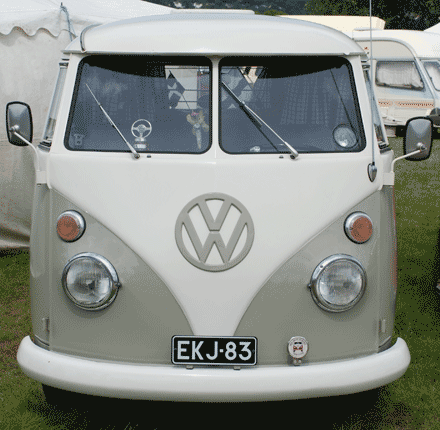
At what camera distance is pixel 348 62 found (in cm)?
314

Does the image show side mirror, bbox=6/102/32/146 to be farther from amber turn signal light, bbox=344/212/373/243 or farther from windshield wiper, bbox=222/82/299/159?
amber turn signal light, bbox=344/212/373/243

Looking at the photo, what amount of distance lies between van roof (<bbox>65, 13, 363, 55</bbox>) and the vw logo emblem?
773mm

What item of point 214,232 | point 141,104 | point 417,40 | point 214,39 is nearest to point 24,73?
point 141,104

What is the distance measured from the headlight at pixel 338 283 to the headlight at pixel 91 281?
91 centimetres

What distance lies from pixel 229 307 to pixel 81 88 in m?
1.35

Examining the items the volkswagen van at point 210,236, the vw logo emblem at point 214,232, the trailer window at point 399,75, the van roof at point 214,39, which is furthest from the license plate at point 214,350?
the trailer window at point 399,75

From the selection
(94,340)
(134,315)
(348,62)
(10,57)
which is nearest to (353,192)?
(348,62)

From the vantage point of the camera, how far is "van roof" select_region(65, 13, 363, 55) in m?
3.00

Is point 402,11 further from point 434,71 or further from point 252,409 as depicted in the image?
point 252,409

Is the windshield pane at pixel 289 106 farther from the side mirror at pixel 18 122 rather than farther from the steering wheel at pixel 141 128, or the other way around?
the side mirror at pixel 18 122

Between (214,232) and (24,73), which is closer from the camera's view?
(214,232)

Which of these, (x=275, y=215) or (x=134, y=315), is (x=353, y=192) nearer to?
(x=275, y=215)

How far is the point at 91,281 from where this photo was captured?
2.78m

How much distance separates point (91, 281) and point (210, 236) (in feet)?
A: 1.90
